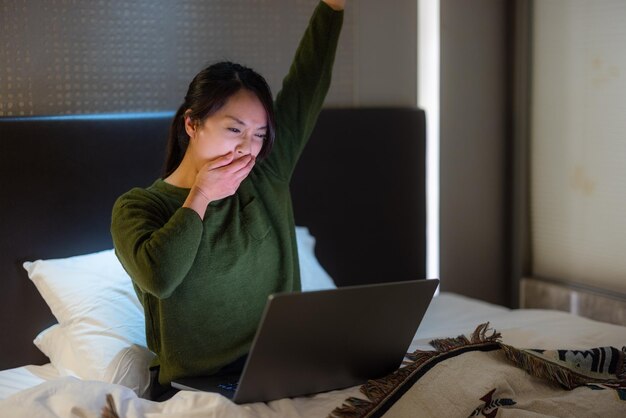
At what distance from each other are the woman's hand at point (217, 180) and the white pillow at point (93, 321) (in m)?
0.55

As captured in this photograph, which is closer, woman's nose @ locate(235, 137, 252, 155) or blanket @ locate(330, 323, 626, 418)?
blanket @ locate(330, 323, 626, 418)

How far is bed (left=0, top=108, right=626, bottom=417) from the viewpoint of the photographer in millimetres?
1745

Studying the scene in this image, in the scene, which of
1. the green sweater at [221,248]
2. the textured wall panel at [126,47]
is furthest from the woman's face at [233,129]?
the textured wall panel at [126,47]

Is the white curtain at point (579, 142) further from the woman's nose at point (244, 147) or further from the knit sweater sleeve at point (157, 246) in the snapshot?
the knit sweater sleeve at point (157, 246)

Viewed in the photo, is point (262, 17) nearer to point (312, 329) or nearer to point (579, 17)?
point (579, 17)

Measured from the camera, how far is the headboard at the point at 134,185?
97.7 inches

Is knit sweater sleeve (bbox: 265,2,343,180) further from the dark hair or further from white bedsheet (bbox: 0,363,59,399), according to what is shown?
white bedsheet (bbox: 0,363,59,399)

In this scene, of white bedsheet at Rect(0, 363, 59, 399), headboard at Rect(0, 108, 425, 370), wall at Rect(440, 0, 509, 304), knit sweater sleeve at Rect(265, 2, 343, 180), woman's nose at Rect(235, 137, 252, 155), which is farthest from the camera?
wall at Rect(440, 0, 509, 304)

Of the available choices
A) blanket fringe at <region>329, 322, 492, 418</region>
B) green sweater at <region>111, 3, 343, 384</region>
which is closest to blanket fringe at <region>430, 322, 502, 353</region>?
blanket fringe at <region>329, 322, 492, 418</region>

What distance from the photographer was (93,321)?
89.7 inches

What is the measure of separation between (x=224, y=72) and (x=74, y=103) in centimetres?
86

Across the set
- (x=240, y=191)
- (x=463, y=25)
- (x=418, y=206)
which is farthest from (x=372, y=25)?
(x=240, y=191)

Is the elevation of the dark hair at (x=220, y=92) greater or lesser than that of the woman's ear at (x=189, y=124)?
greater

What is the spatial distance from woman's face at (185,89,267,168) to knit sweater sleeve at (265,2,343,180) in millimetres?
221
